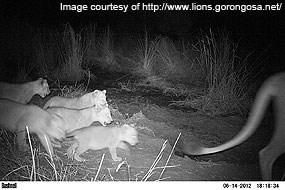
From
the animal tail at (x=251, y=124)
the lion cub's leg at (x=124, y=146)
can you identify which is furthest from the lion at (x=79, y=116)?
the animal tail at (x=251, y=124)

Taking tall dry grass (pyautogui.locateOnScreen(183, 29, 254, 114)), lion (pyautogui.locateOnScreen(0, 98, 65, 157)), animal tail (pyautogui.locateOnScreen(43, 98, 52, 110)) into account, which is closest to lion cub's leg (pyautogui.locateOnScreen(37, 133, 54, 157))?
lion (pyautogui.locateOnScreen(0, 98, 65, 157))

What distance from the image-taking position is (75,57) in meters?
2.13

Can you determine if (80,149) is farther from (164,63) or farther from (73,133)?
(164,63)

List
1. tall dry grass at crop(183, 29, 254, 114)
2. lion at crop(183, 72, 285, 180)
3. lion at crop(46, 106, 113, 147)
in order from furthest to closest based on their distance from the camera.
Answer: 1. tall dry grass at crop(183, 29, 254, 114)
2. lion at crop(46, 106, 113, 147)
3. lion at crop(183, 72, 285, 180)

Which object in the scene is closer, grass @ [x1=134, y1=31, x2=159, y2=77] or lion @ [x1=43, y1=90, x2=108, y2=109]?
lion @ [x1=43, y1=90, x2=108, y2=109]

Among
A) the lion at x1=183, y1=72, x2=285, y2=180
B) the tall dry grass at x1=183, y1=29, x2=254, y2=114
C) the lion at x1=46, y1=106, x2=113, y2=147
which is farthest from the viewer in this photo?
the tall dry grass at x1=183, y1=29, x2=254, y2=114

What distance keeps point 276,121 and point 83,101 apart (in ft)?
2.66

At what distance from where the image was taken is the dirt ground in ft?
6.31

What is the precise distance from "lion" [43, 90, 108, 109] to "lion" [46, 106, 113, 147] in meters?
0.03

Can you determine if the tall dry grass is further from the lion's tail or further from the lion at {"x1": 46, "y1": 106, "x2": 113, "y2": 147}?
the lion's tail

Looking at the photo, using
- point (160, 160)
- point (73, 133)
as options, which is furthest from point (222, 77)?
point (73, 133)

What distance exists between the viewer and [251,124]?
1.93 meters

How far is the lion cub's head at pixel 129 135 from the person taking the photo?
198 centimetres

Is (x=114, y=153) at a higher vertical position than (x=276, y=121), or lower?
lower
